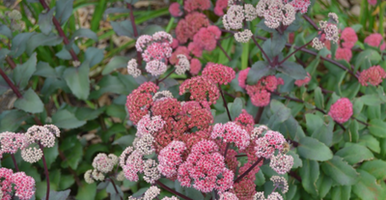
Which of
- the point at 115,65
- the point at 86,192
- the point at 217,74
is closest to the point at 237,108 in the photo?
the point at 217,74

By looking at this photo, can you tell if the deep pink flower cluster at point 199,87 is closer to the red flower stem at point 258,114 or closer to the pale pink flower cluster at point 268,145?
the pale pink flower cluster at point 268,145

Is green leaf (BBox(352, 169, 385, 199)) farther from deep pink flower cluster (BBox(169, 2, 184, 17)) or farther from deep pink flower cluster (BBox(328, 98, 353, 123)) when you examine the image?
deep pink flower cluster (BBox(169, 2, 184, 17))

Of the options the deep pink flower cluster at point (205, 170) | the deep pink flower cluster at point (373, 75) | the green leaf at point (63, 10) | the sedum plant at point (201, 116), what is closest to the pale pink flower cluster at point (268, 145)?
the sedum plant at point (201, 116)

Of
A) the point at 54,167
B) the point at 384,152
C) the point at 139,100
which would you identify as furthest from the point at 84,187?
the point at 384,152

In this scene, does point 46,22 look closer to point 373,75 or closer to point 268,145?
point 268,145

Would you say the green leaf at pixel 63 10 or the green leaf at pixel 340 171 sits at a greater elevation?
the green leaf at pixel 63 10

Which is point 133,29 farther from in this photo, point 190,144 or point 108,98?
point 190,144
